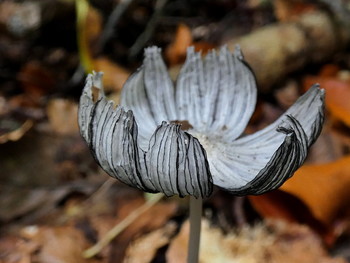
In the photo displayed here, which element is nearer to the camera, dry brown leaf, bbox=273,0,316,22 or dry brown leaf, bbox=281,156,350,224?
dry brown leaf, bbox=281,156,350,224

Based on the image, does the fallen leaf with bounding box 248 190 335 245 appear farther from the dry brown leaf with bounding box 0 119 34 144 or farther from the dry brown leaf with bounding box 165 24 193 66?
the dry brown leaf with bounding box 165 24 193 66

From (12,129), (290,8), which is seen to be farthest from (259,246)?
(290,8)

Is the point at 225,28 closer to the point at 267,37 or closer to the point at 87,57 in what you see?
the point at 267,37

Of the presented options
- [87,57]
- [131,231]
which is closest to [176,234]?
[131,231]

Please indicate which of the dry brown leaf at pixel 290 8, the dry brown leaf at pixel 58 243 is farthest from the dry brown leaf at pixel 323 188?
the dry brown leaf at pixel 290 8

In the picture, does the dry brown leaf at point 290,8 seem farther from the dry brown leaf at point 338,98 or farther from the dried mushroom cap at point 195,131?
the dried mushroom cap at point 195,131

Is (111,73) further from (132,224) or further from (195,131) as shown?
(195,131)

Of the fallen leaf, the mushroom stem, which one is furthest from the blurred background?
the mushroom stem
